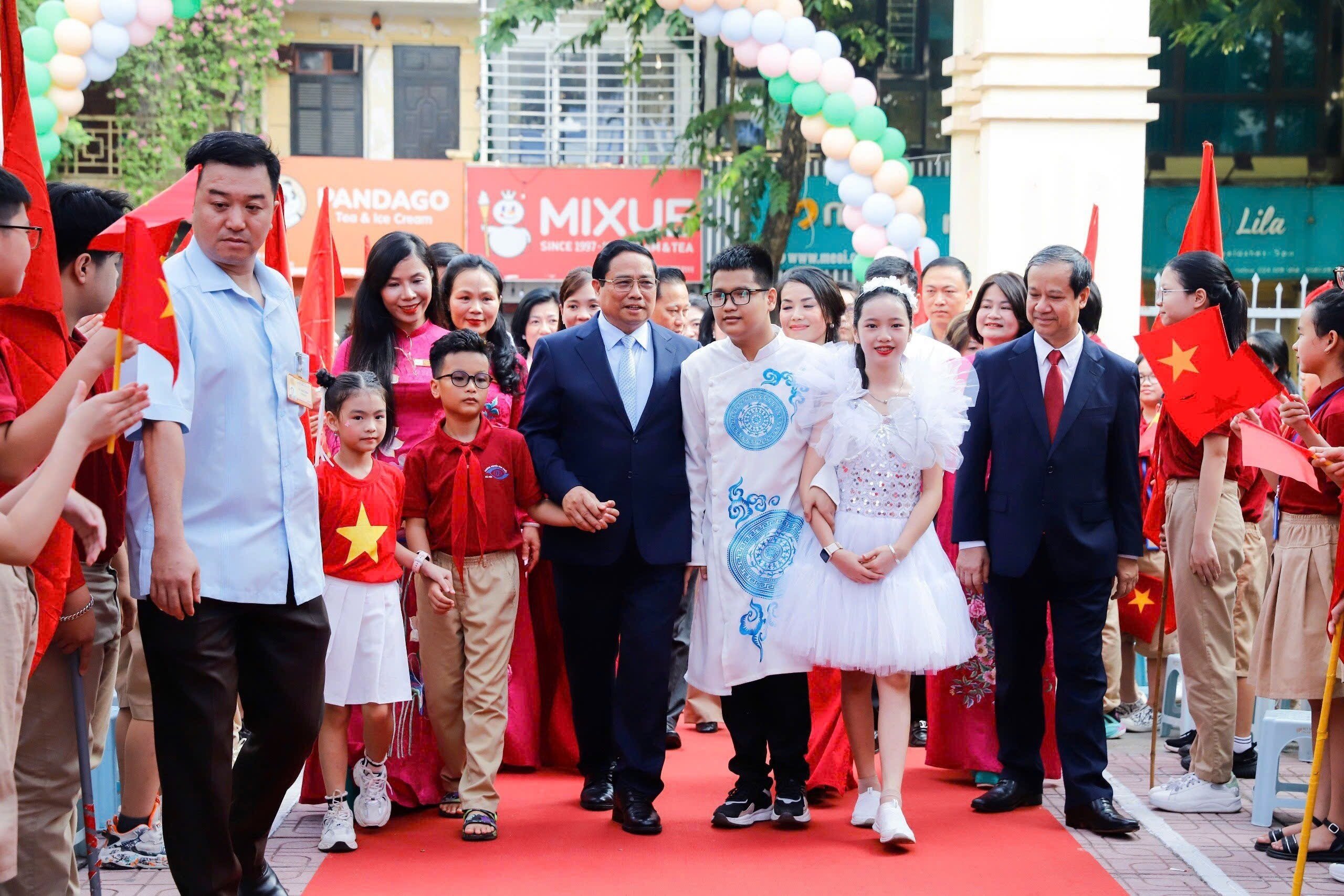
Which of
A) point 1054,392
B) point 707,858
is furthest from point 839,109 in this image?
point 707,858

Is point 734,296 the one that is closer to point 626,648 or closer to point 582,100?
point 626,648

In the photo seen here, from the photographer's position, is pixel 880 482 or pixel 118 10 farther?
pixel 118 10

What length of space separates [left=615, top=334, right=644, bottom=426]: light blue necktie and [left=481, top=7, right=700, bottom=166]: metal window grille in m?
9.89

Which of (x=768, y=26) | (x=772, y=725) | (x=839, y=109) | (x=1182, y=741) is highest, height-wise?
(x=768, y=26)

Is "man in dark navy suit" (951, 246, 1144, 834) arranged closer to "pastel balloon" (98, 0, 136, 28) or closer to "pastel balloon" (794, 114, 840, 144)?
"pastel balloon" (794, 114, 840, 144)

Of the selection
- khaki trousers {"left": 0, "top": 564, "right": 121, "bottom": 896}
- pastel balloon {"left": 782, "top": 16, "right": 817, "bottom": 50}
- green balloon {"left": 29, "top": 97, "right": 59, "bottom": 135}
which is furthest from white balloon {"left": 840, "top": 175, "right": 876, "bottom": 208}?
khaki trousers {"left": 0, "top": 564, "right": 121, "bottom": 896}

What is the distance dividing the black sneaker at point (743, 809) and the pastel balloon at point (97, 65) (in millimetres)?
7554

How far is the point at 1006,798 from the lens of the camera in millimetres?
4934

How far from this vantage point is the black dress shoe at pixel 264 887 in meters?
3.70

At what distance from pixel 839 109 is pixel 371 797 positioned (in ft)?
21.8

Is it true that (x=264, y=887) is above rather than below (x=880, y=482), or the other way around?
below

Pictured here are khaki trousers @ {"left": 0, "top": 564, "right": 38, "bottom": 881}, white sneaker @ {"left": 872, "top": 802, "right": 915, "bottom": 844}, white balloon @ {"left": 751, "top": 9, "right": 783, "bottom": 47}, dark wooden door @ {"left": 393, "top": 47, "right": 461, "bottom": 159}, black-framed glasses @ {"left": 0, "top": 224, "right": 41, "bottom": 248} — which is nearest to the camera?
khaki trousers @ {"left": 0, "top": 564, "right": 38, "bottom": 881}

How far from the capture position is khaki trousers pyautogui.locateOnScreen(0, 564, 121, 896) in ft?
10.2

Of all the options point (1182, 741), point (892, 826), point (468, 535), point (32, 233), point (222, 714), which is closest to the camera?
point (32, 233)
